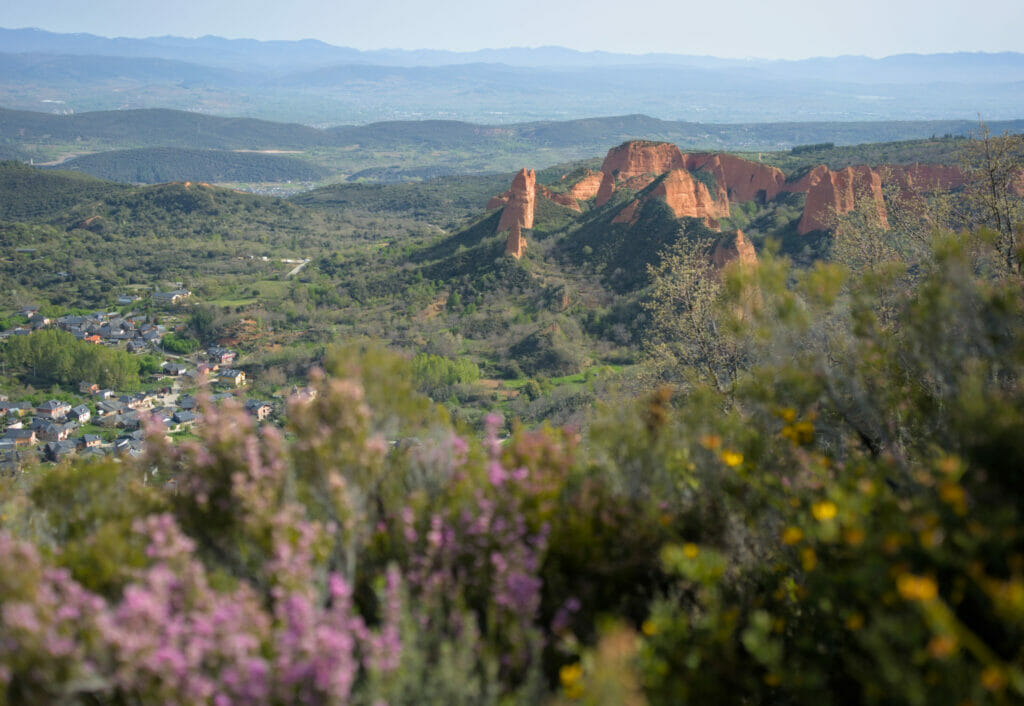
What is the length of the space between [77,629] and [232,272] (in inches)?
2826

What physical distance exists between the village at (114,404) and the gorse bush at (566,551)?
69.0ft

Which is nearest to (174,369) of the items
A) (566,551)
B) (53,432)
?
(53,432)

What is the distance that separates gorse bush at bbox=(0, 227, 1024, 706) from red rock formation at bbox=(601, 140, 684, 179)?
56.1 metres

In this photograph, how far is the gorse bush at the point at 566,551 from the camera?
10.8 ft

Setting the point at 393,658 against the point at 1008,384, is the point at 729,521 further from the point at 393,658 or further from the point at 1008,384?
the point at 1008,384

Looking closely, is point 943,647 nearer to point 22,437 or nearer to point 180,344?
point 22,437

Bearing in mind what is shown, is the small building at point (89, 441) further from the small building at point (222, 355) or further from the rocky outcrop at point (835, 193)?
the rocky outcrop at point (835, 193)

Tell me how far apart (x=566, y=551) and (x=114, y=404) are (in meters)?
39.7

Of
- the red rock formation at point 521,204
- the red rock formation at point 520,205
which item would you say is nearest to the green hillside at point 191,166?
the red rock formation at point 520,205

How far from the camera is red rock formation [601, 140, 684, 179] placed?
198ft

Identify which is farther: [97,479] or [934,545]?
[97,479]

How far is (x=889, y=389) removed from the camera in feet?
21.3

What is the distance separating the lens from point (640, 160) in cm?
6050

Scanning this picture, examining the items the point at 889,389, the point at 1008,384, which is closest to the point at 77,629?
the point at 889,389
